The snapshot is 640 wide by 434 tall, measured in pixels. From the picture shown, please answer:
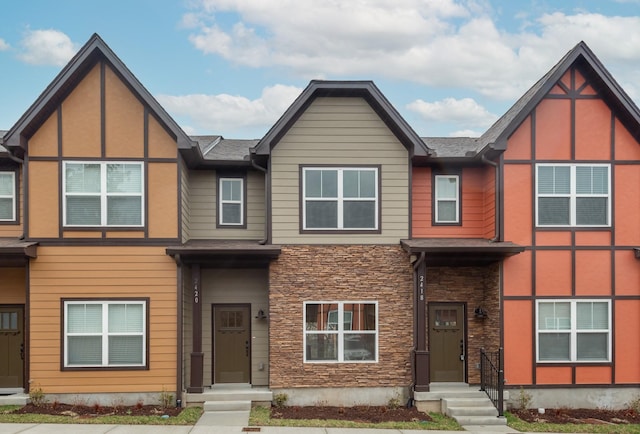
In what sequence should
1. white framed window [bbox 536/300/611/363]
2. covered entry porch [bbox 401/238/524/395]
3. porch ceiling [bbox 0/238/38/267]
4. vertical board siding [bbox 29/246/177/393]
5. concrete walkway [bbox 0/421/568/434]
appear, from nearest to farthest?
concrete walkway [bbox 0/421/568/434] → porch ceiling [bbox 0/238/38/267] → vertical board siding [bbox 29/246/177/393] → white framed window [bbox 536/300/611/363] → covered entry porch [bbox 401/238/524/395]

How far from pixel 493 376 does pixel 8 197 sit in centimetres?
1255

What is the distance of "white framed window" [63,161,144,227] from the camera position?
13633 millimetres

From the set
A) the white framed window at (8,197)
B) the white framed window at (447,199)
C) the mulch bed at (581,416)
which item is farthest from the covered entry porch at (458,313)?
the white framed window at (8,197)

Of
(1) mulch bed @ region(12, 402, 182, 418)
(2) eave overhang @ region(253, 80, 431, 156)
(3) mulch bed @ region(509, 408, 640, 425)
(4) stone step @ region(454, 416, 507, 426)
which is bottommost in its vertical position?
(3) mulch bed @ region(509, 408, 640, 425)

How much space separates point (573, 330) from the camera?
13977mm

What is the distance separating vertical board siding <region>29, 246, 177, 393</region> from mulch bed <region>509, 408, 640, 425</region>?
8178 millimetres

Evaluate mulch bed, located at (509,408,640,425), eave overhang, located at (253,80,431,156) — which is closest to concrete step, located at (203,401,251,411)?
eave overhang, located at (253,80,431,156)

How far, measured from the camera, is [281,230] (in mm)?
14156

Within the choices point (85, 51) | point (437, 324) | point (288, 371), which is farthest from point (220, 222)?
point (437, 324)

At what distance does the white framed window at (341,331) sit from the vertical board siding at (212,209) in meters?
2.66

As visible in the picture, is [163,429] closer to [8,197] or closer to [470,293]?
[8,197]

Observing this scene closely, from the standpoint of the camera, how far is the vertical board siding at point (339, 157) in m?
14.2

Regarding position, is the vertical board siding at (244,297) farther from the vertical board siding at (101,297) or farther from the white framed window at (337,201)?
the white framed window at (337,201)

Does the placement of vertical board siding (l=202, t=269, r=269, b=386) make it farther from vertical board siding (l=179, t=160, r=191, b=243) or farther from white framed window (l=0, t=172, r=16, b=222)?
white framed window (l=0, t=172, r=16, b=222)
